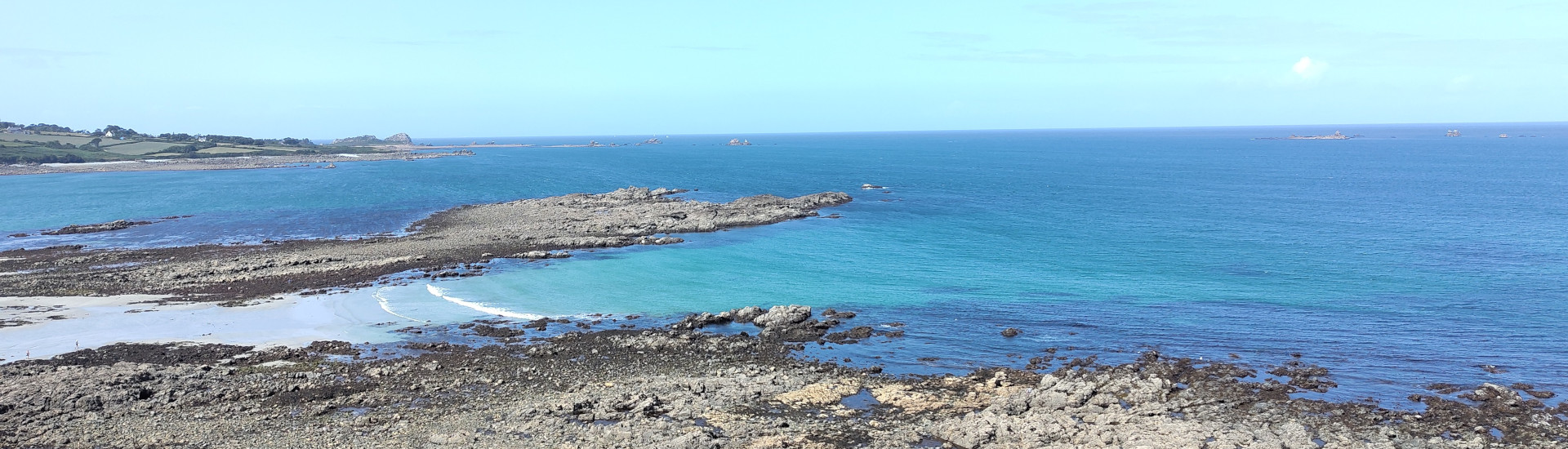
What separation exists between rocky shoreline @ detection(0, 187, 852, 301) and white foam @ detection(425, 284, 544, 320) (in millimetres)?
4150

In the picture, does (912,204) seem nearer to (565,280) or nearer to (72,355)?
(565,280)

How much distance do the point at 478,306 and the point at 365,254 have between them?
1909cm

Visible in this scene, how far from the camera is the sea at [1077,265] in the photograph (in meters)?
34.6

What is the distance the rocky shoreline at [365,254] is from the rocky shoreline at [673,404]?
1486cm

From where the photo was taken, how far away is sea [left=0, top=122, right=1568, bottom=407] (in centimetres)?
3456

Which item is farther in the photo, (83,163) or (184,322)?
(83,163)

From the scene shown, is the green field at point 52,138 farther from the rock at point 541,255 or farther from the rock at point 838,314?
the rock at point 838,314

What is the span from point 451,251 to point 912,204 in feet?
157

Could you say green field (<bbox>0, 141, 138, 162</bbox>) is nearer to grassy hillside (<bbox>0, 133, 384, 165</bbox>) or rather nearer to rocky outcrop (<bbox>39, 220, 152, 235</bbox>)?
grassy hillside (<bbox>0, 133, 384, 165</bbox>)

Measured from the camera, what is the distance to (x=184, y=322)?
3941 centimetres

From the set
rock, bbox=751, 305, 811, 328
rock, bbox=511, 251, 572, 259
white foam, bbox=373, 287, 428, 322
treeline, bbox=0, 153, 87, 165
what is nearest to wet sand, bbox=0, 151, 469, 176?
treeline, bbox=0, 153, 87, 165

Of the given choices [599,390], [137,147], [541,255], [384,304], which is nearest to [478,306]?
[384,304]

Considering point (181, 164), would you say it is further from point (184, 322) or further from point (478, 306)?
point (478, 306)

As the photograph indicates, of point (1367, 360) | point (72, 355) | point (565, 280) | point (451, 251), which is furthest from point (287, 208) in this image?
point (1367, 360)
